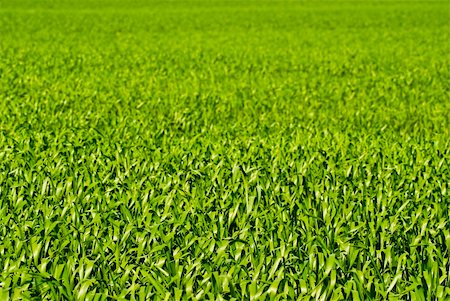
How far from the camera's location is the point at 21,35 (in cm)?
2280

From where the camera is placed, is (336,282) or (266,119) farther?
(266,119)

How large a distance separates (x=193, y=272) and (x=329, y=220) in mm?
1223

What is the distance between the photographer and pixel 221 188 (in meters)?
→ 5.29

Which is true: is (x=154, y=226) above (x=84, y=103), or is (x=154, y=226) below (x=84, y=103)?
above

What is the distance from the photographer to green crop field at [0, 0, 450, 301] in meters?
3.63

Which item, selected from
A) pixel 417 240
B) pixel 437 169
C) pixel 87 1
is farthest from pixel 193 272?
pixel 87 1

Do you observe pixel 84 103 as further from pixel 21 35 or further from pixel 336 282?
pixel 21 35

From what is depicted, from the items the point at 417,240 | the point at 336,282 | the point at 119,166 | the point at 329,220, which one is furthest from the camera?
the point at 119,166

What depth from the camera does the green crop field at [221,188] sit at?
11.9ft

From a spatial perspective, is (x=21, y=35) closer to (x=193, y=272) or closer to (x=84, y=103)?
(x=84, y=103)

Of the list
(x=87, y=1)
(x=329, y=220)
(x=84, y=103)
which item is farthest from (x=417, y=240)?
(x=87, y=1)

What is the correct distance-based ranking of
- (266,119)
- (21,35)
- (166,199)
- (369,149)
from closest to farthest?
(166,199) < (369,149) < (266,119) < (21,35)

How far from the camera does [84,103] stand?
397 inches

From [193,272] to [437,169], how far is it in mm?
3152
